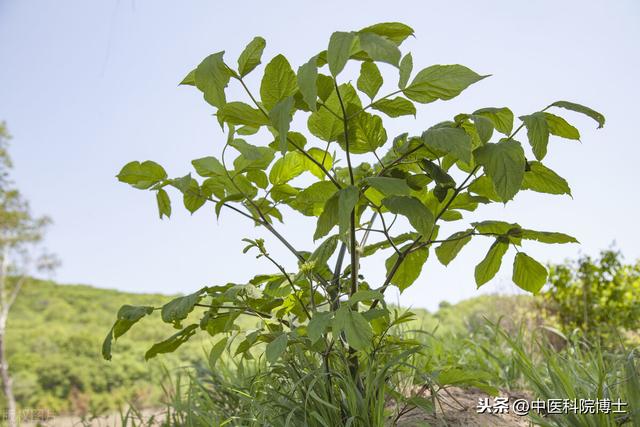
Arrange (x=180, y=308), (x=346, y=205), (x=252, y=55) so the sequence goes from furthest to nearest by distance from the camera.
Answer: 1. (x=180, y=308)
2. (x=252, y=55)
3. (x=346, y=205)

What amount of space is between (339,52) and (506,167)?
0.41 m

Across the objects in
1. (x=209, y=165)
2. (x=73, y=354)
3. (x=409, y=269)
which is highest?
(x=209, y=165)

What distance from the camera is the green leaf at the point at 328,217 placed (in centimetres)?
115

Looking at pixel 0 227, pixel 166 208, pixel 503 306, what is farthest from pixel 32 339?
pixel 166 208

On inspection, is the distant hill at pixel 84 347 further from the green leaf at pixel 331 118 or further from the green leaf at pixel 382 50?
the green leaf at pixel 382 50

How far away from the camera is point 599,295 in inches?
173

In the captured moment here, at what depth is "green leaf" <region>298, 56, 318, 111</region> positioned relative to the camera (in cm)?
98

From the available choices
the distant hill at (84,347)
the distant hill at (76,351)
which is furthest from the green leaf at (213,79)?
the distant hill at (76,351)

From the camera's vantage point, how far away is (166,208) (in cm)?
142

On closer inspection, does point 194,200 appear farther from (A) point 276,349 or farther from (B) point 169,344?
(A) point 276,349

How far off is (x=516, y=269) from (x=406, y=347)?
378 mm

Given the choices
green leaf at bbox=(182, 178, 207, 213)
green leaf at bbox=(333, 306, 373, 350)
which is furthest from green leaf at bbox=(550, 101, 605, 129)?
green leaf at bbox=(182, 178, 207, 213)

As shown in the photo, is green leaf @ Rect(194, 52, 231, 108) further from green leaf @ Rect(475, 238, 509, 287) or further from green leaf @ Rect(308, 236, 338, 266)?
green leaf @ Rect(475, 238, 509, 287)

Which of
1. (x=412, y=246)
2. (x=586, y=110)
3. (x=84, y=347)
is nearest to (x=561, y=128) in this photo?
(x=586, y=110)
